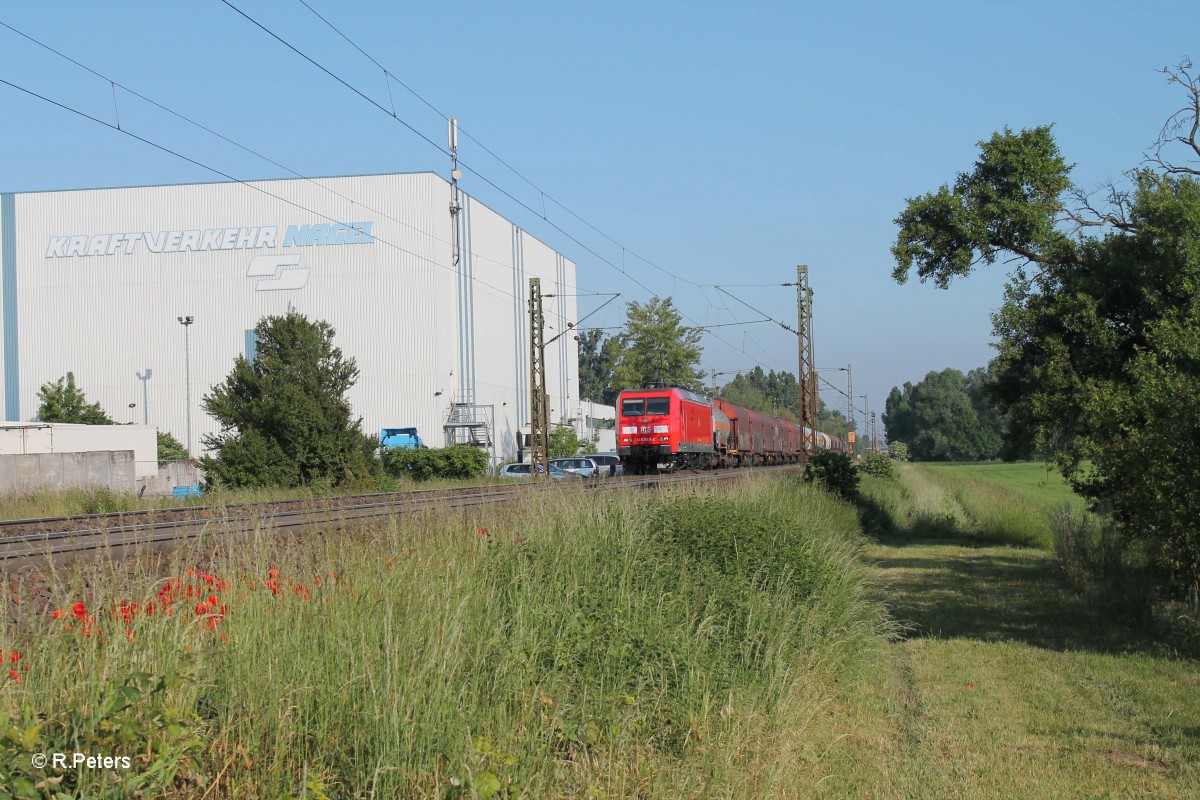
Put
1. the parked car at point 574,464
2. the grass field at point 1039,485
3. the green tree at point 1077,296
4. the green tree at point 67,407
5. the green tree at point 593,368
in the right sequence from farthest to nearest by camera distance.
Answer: the green tree at point 593,368, the green tree at point 67,407, the parked car at point 574,464, the grass field at point 1039,485, the green tree at point 1077,296

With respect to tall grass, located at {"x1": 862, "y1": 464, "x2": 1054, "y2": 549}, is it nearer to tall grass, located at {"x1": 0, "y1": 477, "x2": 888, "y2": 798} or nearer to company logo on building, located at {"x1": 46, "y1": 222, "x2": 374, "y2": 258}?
tall grass, located at {"x1": 0, "y1": 477, "x2": 888, "y2": 798}

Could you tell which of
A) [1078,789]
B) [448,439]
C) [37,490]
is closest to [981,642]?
[1078,789]

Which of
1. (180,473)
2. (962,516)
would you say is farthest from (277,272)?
(962,516)

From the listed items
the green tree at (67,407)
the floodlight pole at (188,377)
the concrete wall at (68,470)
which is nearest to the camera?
the concrete wall at (68,470)

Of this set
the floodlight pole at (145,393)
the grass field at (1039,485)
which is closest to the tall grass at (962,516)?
the grass field at (1039,485)

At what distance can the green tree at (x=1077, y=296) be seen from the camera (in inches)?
557

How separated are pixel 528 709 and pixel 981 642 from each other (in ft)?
26.0

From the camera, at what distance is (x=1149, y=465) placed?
35.5 ft

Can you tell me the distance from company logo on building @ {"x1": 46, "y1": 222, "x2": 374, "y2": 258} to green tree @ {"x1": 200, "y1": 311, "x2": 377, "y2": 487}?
17.8m

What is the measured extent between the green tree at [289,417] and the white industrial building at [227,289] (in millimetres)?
16090

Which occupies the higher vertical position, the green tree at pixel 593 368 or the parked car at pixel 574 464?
the green tree at pixel 593 368

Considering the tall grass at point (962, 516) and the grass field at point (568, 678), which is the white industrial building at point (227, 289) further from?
the grass field at point (568, 678)

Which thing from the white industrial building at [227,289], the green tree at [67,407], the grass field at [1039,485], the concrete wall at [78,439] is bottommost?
the grass field at [1039,485]

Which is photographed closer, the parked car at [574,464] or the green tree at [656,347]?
the parked car at [574,464]
